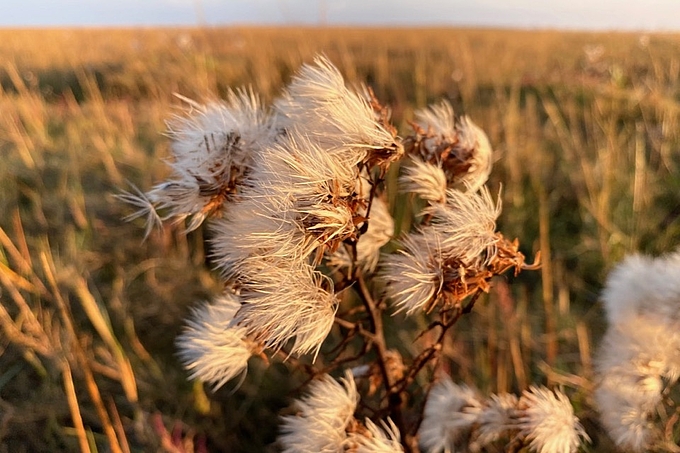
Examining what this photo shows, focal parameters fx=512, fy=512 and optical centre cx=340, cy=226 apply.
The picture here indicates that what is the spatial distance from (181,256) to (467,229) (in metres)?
1.51

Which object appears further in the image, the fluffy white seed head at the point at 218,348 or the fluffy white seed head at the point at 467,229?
the fluffy white seed head at the point at 218,348

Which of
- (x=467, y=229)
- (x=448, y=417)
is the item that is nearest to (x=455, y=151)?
(x=467, y=229)

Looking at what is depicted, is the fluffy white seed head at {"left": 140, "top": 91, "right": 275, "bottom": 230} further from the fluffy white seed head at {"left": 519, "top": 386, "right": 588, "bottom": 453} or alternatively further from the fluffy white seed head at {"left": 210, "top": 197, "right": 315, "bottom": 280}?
the fluffy white seed head at {"left": 519, "top": 386, "right": 588, "bottom": 453}

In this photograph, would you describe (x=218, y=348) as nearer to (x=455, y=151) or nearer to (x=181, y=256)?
(x=455, y=151)

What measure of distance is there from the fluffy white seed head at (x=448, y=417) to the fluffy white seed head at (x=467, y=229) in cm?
33

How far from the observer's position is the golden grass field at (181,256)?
1.22 meters

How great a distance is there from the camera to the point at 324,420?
2.14ft

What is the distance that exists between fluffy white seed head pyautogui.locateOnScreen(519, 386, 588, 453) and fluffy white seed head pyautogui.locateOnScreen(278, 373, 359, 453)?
24cm

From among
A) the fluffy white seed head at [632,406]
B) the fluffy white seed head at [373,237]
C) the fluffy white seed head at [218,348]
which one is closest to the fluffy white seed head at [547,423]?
the fluffy white seed head at [632,406]

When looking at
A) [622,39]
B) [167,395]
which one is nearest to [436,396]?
[167,395]

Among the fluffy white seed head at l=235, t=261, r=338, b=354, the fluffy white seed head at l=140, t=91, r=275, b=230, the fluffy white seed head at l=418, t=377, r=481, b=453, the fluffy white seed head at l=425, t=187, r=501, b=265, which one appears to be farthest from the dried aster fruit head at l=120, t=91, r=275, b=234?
the fluffy white seed head at l=418, t=377, r=481, b=453

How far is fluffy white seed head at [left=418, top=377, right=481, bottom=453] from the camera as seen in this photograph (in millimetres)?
807

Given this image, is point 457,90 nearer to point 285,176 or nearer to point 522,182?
point 522,182

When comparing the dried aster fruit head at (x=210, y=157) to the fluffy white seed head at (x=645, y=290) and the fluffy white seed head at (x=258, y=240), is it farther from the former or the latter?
the fluffy white seed head at (x=645, y=290)
